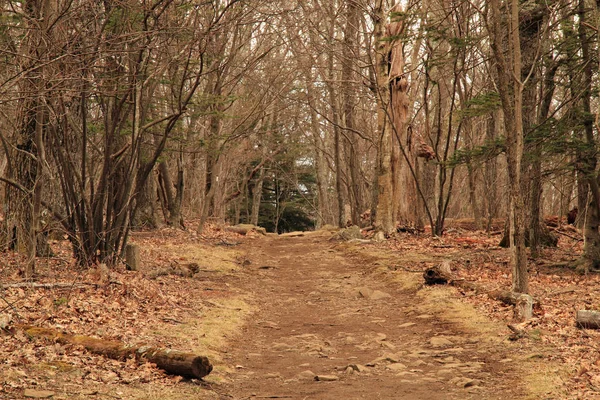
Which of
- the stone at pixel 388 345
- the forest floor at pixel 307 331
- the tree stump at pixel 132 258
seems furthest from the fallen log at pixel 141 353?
the tree stump at pixel 132 258

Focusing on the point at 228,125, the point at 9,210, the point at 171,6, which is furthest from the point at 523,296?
the point at 228,125

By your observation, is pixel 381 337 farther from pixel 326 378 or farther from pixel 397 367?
pixel 326 378

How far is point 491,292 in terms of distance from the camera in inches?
430

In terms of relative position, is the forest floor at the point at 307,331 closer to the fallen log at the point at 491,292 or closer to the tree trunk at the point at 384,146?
the fallen log at the point at 491,292

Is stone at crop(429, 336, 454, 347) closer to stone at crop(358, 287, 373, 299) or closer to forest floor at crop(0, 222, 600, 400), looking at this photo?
forest floor at crop(0, 222, 600, 400)

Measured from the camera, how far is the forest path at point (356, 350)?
7.05 metres

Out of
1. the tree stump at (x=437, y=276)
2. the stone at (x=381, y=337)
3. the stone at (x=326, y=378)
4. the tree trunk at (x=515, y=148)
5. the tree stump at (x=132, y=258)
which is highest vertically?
the tree trunk at (x=515, y=148)

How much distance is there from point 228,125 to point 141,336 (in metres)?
23.9

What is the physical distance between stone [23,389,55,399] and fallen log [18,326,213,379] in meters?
1.44

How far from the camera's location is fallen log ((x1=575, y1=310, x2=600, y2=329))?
8.53 metres

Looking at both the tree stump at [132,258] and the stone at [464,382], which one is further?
the tree stump at [132,258]

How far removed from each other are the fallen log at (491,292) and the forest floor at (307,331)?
0.57ft

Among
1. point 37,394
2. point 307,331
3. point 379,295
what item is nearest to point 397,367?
point 307,331

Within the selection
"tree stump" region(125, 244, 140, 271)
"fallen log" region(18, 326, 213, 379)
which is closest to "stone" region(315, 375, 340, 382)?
"fallen log" region(18, 326, 213, 379)
